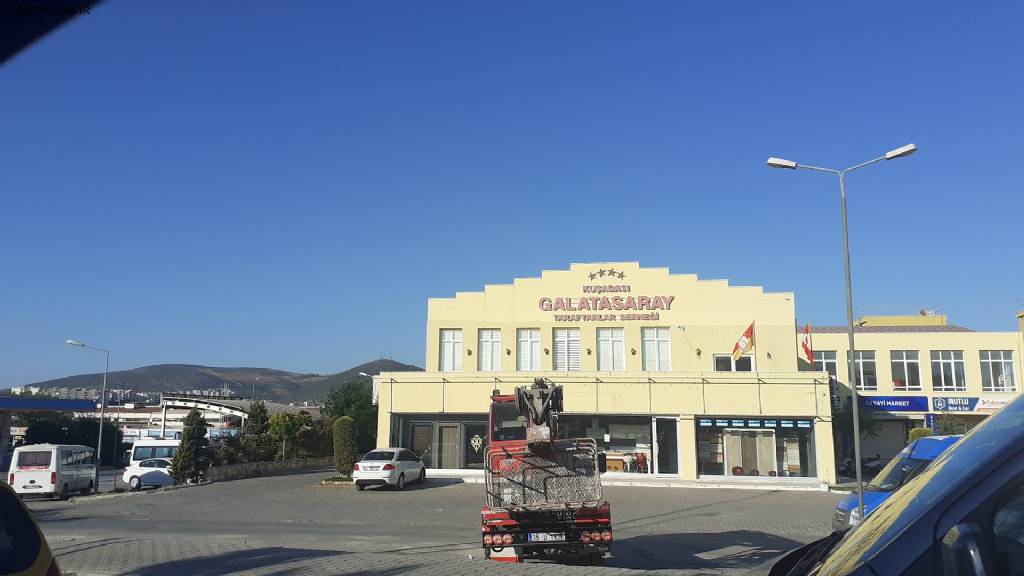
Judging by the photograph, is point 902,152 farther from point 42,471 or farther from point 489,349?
point 42,471

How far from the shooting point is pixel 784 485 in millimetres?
32375

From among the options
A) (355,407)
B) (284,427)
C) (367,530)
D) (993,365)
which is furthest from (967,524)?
(355,407)

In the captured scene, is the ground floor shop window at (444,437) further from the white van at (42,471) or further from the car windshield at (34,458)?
the car windshield at (34,458)

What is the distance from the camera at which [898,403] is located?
4262 cm

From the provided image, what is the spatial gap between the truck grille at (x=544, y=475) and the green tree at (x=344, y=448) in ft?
69.2

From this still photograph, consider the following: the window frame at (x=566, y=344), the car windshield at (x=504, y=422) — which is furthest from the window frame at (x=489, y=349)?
the car windshield at (x=504, y=422)

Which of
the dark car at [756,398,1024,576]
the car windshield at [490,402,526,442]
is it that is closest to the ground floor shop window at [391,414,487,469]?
the car windshield at [490,402,526,442]

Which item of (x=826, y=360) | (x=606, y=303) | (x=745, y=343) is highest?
(x=606, y=303)

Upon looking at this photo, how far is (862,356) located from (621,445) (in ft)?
62.0

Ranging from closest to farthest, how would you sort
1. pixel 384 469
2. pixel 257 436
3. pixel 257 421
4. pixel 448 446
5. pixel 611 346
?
1. pixel 384 469
2. pixel 448 446
3. pixel 611 346
4. pixel 257 436
5. pixel 257 421

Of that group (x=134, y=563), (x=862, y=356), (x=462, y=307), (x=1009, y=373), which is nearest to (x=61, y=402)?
(x=462, y=307)

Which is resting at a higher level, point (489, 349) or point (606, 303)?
point (606, 303)

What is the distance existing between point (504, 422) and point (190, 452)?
1874 centimetres

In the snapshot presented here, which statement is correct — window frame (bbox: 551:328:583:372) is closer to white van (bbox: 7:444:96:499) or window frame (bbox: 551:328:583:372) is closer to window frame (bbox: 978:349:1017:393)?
white van (bbox: 7:444:96:499)
